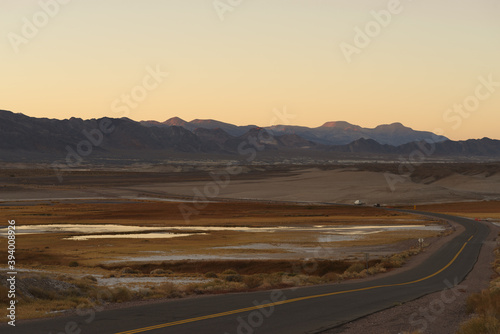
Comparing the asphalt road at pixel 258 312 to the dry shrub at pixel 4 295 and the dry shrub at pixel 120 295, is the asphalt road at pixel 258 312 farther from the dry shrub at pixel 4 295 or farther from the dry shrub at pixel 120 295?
the dry shrub at pixel 4 295

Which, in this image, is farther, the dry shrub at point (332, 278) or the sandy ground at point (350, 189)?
the sandy ground at point (350, 189)

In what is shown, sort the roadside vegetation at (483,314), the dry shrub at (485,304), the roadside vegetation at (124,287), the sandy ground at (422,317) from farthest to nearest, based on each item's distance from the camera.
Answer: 1. the roadside vegetation at (124,287)
2. the dry shrub at (485,304)
3. the sandy ground at (422,317)
4. the roadside vegetation at (483,314)

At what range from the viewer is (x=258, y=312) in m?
21.5

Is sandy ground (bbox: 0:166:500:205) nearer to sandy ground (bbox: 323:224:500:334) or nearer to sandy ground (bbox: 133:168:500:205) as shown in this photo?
sandy ground (bbox: 133:168:500:205)

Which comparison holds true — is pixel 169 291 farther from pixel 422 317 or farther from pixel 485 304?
pixel 485 304

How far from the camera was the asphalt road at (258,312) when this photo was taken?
18547 millimetres

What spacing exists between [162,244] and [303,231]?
19466 mm

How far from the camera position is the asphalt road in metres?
18.5

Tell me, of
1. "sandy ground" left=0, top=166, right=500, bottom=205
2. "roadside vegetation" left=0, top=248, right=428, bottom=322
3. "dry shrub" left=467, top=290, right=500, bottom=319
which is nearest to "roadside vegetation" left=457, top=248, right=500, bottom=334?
"dry shrub" left=467, top=290, right=500, bottom=319

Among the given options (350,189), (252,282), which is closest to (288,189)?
(350,189)

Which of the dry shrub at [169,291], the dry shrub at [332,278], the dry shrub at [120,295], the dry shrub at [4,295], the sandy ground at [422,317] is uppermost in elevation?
the dry shrub at [4,295]

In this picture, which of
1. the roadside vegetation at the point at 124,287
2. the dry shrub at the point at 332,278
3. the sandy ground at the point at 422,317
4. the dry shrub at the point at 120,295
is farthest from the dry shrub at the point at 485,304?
the dry shrub at the point at 120,295

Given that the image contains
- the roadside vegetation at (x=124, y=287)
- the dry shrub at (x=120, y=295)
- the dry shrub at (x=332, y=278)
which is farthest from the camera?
the dry shrub at (x=332, y=278)

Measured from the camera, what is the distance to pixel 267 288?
2930 centimetres
